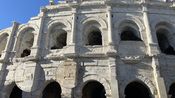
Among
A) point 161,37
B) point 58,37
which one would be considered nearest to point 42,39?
point 58,37

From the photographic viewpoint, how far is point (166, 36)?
A: 17.8 metres

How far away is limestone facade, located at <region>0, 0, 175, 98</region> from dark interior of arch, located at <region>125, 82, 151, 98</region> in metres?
0.07

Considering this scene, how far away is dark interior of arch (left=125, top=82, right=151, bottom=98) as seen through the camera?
1580 centimetres

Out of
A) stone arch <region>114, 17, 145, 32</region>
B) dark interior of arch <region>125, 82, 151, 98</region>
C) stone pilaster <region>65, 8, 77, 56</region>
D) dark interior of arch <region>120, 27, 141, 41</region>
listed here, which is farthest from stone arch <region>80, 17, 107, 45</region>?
dark interior of arch <region>125, 82, 151, 98</region>

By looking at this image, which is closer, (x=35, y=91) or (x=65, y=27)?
(x=35, y=91)

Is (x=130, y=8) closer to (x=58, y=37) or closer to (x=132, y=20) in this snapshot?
(x=132, y=20)

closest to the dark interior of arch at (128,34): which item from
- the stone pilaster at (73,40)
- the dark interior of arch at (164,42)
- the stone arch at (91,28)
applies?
the stone arch at (91,28)

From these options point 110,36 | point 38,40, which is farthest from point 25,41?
point 110,36

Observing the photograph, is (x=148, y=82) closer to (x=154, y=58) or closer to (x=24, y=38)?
(x=154, y=58)

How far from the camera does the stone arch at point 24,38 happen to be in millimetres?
17844

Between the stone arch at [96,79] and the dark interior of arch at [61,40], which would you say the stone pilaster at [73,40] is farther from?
the stone arch at [96,79]

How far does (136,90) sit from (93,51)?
4.12 meters

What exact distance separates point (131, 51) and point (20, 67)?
25.3 feet

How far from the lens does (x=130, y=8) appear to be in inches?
693
